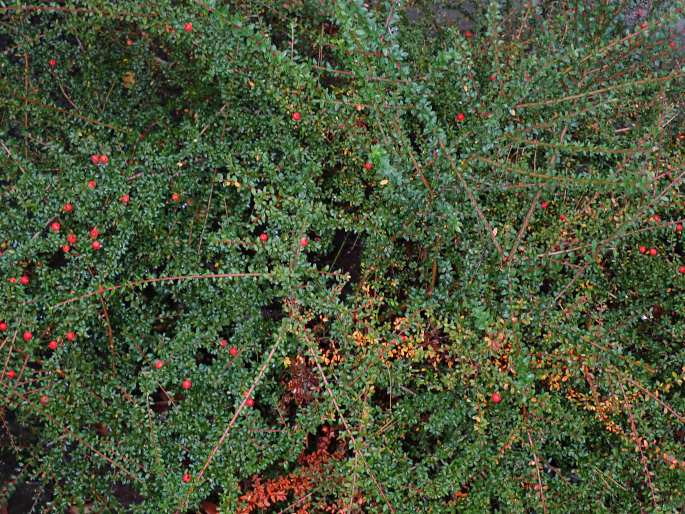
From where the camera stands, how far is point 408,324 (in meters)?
2.26

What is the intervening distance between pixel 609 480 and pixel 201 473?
1483mm

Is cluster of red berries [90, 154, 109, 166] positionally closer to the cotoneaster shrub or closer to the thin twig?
the cotoneaster shrub

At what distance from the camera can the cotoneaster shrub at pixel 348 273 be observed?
2.19 m

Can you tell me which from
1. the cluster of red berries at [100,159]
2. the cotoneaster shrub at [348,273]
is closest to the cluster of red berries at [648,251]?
the cotoneaster shrub at [348,273]

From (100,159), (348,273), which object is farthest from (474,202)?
(100,159)

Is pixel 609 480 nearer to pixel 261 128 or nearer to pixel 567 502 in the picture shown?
pixel 567 502

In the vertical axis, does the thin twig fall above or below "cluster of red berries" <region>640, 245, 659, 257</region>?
below

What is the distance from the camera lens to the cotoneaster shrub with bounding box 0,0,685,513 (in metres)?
2.19

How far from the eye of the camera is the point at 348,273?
229 cm

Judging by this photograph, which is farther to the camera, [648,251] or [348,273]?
[648,251]

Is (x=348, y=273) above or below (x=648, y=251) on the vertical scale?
below

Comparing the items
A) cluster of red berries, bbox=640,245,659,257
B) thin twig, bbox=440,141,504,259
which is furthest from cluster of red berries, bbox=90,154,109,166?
cluster of red berries, bbox=640,245,659,257

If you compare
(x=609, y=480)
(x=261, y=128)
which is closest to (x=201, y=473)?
(x=261, y=128)

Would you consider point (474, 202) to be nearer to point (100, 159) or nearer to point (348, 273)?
point (348, 273)
